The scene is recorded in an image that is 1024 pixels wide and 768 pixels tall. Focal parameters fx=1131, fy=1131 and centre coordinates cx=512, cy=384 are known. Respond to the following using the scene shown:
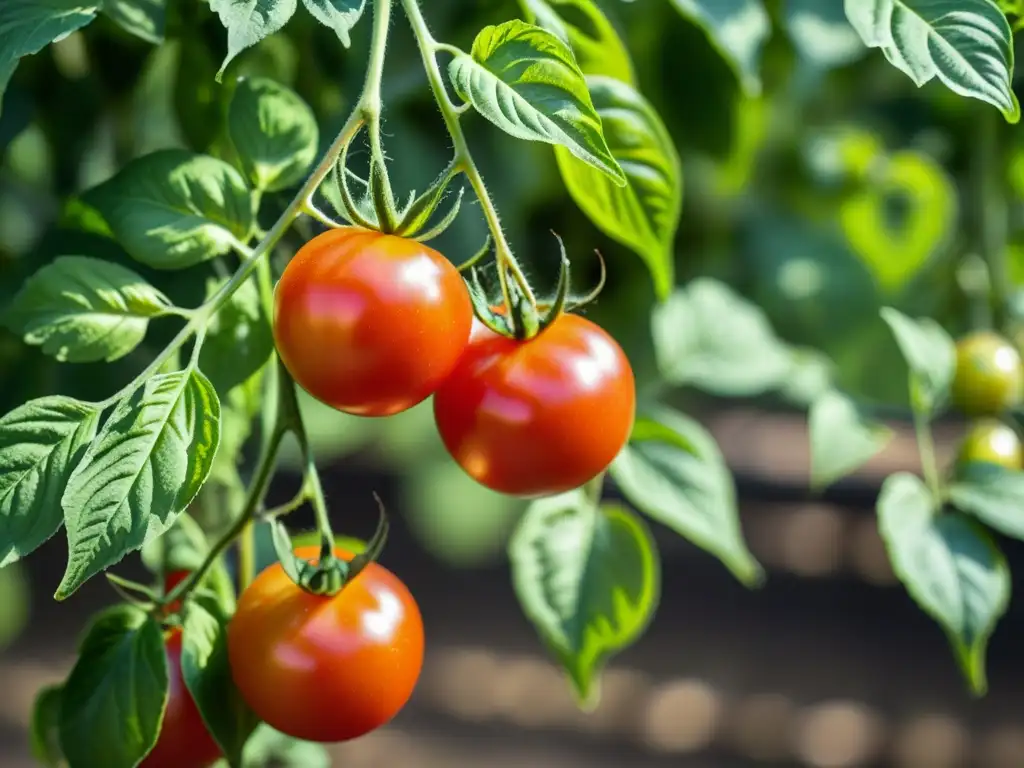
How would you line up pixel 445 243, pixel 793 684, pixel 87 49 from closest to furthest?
pixel 87 49 < pixel 445 243 < pixel 793 684

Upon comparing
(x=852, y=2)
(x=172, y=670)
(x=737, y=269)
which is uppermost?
(x=852, y=2)

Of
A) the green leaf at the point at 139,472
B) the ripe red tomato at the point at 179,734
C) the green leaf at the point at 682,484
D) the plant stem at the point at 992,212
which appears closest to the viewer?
the green leaf at the point at 139,472

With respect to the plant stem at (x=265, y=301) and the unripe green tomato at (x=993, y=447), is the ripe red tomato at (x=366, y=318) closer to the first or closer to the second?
the plant stem at (x=265, y=301)

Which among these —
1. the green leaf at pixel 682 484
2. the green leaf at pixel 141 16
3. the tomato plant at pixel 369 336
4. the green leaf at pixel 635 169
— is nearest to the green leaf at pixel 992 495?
the tomato plant at pixel 369 336

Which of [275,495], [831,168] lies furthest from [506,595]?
[831,168]

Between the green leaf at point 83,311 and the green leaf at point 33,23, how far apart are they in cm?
7

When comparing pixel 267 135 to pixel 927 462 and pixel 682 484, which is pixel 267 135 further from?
pixel 927 462

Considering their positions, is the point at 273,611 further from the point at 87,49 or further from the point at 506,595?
the point at 506,595

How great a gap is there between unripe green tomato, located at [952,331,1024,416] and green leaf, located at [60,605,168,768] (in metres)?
0.48

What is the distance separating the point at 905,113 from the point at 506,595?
3.37ft

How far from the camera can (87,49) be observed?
61cm

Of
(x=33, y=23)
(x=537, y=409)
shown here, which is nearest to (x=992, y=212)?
(x=537, y=409)

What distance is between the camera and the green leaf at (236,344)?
0.42 metres

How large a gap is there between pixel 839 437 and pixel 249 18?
41 cm
